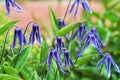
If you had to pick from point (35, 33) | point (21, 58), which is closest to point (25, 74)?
point (21, 58)

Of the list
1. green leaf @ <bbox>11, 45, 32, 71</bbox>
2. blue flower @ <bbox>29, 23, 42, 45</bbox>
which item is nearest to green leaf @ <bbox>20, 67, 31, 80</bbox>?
green leaf @ <bbox>11, 45, 32, 71</bbox>

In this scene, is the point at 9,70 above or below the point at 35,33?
below

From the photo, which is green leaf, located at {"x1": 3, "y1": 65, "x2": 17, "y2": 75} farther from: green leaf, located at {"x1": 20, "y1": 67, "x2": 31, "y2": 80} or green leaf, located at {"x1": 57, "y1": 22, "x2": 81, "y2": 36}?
green leaf, located at {"x1": 57, "y1": 22, "x2": 81, "y2": 36}

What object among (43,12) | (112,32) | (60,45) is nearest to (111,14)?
(112,32)

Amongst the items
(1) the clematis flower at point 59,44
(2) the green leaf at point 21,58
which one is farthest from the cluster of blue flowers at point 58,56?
(2) the green leaf at point 21,58

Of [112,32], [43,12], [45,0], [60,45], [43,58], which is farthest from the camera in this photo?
[45,0]

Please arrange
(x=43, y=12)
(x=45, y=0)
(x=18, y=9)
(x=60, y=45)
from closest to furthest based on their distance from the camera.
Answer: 1. (x=18, y=9)
2. (x=60, y=45)
3. (x=43, y=12)
4. (x=45, y=0)

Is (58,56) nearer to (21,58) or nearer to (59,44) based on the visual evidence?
(59,44)

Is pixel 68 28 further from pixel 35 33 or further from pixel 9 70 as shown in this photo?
pixel 9 70

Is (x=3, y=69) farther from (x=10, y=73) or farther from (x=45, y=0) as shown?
(x=45, y=0)

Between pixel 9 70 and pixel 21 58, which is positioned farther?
pixel 21 58

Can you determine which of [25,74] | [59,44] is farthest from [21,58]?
[59,44]
